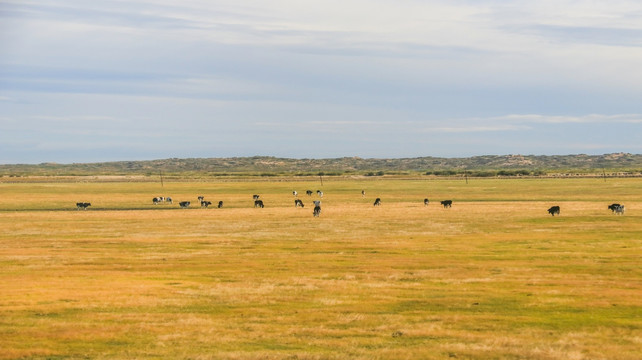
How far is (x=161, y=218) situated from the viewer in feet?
202

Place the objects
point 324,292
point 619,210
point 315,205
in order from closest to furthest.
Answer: point 324,292
point 619,210
point 315,205

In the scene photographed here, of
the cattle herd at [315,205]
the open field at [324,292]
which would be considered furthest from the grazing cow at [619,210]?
the open field at [324,292]

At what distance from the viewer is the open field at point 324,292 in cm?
1703

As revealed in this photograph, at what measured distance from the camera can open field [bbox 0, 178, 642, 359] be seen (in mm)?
17031

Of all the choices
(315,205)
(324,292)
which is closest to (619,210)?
(315,205)

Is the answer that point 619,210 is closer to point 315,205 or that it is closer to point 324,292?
point 315,205

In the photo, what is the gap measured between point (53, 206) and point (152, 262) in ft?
168

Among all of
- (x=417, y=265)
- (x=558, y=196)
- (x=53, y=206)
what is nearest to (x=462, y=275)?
(x=417, y=265)

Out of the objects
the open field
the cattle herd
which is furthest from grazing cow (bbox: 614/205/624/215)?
the open field

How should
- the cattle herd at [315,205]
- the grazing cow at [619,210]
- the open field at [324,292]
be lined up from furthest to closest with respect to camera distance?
the cattle herd at [315,205], the grazing cow at [619,210], the open field at [324,292]

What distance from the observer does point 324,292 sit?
2438cm

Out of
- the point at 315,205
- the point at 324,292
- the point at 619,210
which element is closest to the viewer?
the point at 324,292

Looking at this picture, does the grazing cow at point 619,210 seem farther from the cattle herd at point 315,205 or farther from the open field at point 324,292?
the open field at point 324,292

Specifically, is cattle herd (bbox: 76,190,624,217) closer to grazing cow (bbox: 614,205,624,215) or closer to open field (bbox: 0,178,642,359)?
grazing cow (bbox: 614,205,624,215)
